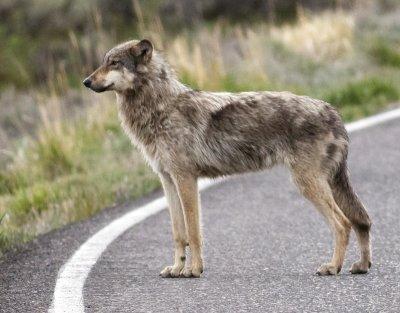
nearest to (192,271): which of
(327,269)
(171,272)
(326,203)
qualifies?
(171,272)

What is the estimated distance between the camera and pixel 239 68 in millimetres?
15578

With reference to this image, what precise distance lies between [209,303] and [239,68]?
963 cm

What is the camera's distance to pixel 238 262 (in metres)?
7.28

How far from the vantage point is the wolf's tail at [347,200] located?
711 centimetres

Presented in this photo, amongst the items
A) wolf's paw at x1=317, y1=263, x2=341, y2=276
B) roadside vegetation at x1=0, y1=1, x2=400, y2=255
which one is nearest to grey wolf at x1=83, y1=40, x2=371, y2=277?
wolf's paw at x1=317, y1=263, x2=341, y2=276

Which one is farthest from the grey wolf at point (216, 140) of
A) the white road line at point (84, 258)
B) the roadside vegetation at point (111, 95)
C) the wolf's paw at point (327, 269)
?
the roadside vegetation at point (111, 95)

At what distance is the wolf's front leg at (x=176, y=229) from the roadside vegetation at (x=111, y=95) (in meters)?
1.21

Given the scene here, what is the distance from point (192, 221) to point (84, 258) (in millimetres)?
918

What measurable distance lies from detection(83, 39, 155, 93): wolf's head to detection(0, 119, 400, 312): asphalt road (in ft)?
3.97

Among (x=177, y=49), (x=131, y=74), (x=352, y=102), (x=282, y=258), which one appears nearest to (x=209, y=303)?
(x=282, y=258)

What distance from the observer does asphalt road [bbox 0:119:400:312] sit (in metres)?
6.20

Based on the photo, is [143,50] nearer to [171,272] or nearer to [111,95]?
[171,272]

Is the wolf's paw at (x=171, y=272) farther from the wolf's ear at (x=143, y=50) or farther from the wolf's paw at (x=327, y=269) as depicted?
the wolf's ear at (x=143, y=50)

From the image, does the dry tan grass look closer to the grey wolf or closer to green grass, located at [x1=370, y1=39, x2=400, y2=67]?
green grass, located at [x1=370, y1=39, x2=400, y2=67]
